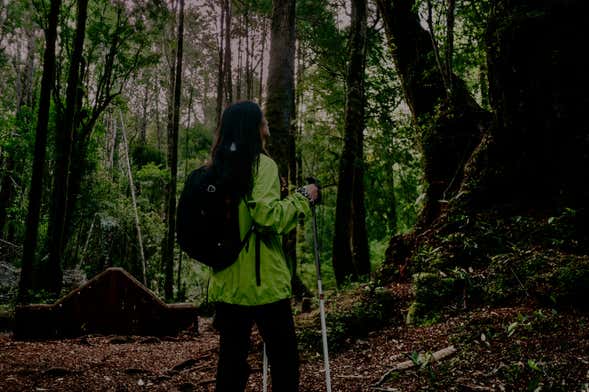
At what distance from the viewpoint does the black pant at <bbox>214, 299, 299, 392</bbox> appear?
246 centimetres

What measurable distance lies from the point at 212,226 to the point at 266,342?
2.34 ft

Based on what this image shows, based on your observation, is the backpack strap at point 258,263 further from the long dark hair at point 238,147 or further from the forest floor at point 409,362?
the forest floor at point 409,362

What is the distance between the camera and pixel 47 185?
72.3ft

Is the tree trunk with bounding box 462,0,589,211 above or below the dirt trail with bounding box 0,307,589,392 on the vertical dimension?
above

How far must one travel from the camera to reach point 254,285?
2.42m

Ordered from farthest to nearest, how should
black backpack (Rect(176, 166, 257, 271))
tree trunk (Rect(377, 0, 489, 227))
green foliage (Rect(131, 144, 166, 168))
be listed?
green foliage (Rect(131, 144, 166, 168)) < tree trunk (Rect(377, 0, 489, 227)) < black backpack (Rect(176, 166, 257, 271))

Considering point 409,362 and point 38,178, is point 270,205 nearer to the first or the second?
point 409,362

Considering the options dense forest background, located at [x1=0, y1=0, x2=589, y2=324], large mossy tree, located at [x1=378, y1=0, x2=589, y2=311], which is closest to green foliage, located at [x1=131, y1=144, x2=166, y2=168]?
dense forest background, located at [x1=0, y1=0, x2=589, y2=324]

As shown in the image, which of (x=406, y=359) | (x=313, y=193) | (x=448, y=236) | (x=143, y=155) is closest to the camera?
(x=313, y=193)

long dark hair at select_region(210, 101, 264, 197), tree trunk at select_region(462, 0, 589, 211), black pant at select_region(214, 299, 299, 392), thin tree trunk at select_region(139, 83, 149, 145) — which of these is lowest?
black pant at select_region(214, 299, 299, 392)

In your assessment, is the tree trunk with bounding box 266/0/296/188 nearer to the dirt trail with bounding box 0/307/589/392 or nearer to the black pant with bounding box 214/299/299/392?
the dirt trail with bounding box 0/307/589/392

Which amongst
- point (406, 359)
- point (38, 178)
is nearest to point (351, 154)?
point (38, 178)

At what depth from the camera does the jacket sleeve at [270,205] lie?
245 centimetres

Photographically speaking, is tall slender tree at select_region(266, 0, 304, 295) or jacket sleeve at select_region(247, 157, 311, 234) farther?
tall slender tree at select_region(266, 0, 304, 295)
